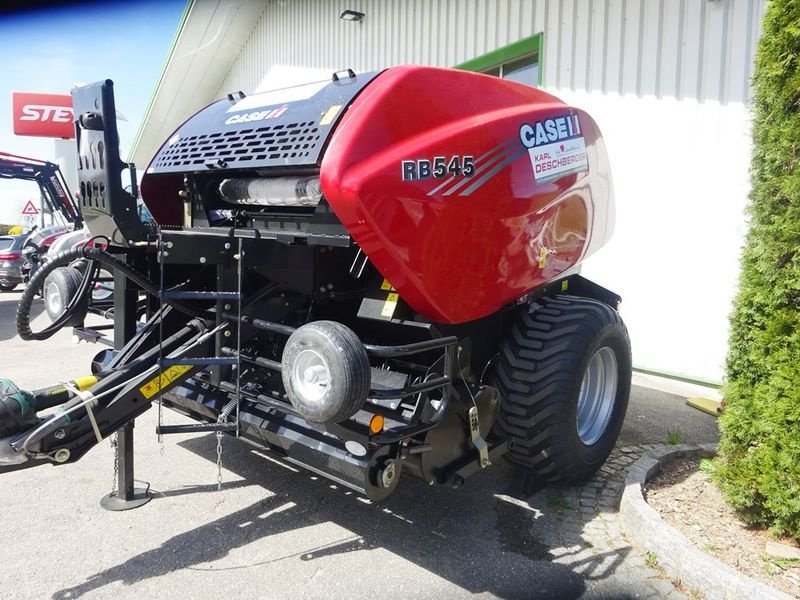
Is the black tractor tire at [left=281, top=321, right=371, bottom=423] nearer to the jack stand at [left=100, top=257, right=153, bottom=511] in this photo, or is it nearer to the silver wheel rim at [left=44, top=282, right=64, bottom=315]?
the jack stand at [left=100, top=257, right=153, bottom=511]

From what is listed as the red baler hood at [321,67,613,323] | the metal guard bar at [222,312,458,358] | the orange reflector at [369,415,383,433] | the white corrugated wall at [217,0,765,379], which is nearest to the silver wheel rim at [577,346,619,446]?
the red baler hood at [321,67,613,323]

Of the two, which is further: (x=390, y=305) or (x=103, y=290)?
(x=103, y=290)

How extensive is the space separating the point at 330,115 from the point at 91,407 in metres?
1.64

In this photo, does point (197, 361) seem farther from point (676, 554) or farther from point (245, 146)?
point (676, 554)

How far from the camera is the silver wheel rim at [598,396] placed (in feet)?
12.9

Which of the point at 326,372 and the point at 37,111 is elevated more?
the point at 37,111

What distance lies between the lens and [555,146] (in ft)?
11.0

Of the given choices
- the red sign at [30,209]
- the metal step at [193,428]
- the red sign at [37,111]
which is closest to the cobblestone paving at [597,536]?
the metal step at [193,428]

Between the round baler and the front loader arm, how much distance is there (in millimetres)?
36

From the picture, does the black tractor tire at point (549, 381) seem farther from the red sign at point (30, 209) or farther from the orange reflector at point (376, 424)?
the red sign at point (30, 209)

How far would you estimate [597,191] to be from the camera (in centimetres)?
391

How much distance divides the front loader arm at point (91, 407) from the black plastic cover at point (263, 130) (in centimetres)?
88

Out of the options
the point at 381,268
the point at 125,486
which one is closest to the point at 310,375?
the point at 381,268

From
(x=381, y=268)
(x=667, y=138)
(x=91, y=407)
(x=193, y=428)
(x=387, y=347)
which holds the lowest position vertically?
(x=193, y=428)
